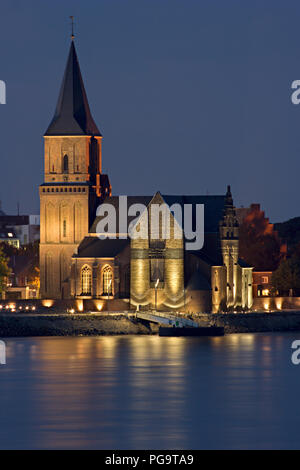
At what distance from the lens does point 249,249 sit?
17325 cm

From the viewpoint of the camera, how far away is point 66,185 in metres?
149

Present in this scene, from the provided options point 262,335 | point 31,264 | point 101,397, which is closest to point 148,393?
point 101,397

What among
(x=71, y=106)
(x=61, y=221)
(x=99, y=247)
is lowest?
(x=99, y=247)

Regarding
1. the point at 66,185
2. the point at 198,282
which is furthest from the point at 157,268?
the point at 66,185

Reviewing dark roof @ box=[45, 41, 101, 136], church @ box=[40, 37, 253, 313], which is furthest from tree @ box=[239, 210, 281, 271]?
dark roof @ box=[45, 41, 101, 136]

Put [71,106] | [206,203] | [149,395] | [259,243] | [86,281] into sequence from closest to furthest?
[149,395]
[86,281]
[206,203]
[71,106]
[259,243]

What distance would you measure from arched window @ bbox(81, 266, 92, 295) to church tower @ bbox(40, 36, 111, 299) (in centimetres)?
477

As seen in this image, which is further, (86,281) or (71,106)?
(71,106)

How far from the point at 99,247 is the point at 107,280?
13.2 feet

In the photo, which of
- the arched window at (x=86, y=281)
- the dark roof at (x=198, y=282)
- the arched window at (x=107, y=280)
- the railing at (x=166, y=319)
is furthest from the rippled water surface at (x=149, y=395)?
the arched window at (x=86, y=281)

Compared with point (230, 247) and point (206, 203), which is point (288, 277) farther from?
point (206, 203)

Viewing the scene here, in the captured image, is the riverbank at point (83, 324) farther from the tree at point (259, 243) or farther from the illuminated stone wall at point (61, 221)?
the tree at point (259, 243)

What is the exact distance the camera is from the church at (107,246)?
14062 centimetres

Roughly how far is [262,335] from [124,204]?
23512mm
